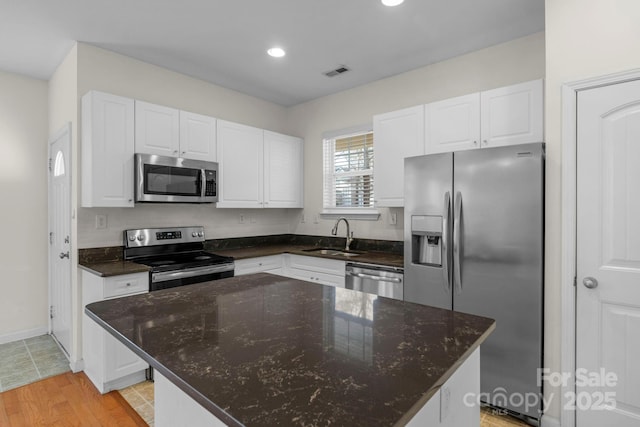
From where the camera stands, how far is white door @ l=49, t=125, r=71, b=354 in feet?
9.88

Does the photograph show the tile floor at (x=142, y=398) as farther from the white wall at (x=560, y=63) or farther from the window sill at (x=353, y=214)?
the white wall at (x=560, y=63)

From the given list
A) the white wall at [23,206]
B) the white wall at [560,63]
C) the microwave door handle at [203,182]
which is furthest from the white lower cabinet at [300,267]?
the white wall at [23,206]

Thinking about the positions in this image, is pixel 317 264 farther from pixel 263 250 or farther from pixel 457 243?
pixel 457 243

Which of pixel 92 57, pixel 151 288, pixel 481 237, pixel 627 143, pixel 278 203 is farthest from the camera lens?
pixel 278 203

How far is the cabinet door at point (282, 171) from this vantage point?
4.04 metres

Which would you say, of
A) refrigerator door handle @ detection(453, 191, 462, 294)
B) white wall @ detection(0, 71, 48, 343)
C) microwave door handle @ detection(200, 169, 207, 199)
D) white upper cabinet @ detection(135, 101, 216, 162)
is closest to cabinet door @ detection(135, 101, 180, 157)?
white upper cabinet @ detection(135, 101, 216, 162)

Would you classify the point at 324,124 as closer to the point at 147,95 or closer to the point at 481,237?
the point at 147,95

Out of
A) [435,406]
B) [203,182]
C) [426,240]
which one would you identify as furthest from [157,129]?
[435,406]

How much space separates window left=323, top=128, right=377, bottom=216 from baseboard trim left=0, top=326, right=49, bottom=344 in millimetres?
3445

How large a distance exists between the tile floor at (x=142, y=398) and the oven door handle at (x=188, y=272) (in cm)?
86

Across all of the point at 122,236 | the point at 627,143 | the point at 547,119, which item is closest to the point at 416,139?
the point at 547,119

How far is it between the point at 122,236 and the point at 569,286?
11.6 ft

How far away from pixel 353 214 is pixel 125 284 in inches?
96.0

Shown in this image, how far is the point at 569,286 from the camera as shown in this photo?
1981mm
